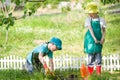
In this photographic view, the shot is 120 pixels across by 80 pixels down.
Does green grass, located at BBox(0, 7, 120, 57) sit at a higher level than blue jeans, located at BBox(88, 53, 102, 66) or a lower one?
lower

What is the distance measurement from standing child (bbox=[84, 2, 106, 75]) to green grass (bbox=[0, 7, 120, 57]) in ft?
15.8

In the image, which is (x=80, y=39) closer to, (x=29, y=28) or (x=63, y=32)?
(x=63, y=32)

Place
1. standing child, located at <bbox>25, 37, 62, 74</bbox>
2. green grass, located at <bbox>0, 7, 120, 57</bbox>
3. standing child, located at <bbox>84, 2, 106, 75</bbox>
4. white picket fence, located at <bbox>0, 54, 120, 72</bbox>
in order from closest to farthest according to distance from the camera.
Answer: standing child, located at <bbox>25, 37, 62, 74</bbox>
standing child, located at <bbox>84, 2, 106, 75</bbox>
white picket fence, located at <bbox>0, 54, 120, 72</bbox>
green grass, located at <bbox>0, 7, 120, 57</bbox>

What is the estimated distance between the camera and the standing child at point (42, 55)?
25.9ft

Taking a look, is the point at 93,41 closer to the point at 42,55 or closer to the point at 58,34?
the point at 42,55

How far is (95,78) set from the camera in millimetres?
7379

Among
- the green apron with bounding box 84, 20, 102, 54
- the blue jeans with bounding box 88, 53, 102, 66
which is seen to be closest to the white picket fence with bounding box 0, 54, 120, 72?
the blue jeans with bounding box 88, 53, 102, 66

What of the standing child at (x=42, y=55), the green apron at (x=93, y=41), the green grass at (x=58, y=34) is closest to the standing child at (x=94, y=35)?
the green apron at (x=93, y=41)

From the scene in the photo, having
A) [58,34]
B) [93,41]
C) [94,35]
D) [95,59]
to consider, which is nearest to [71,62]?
[95,59]

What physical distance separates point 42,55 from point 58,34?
10.2 metres

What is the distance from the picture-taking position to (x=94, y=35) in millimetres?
8867

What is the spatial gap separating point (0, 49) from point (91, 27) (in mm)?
6785

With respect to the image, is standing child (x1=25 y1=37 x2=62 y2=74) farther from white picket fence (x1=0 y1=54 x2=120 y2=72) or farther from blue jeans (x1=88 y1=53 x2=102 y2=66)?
white picket fence (x1=0 y1=54 x2=120 y2=72)

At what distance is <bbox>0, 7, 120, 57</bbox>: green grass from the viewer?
14969 mm
